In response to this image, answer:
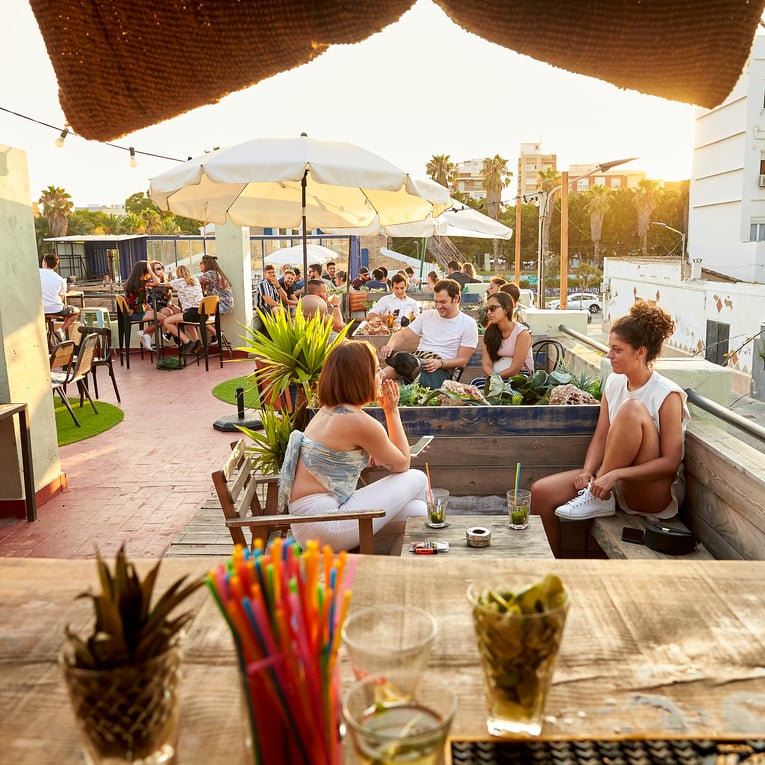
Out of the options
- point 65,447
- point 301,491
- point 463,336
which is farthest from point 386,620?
point 65,447

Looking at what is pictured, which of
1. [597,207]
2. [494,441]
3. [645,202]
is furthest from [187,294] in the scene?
[645,202]

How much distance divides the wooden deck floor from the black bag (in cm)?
88

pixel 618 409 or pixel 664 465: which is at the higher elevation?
pixel 618 409

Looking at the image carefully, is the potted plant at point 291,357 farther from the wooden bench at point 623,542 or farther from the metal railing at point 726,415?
the metal railing at point 726,415

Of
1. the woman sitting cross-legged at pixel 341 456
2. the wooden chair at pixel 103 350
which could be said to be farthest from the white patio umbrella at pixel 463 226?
the woman sitting cross-legged at pixel 341 456

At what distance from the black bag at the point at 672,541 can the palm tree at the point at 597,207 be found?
2301 inches

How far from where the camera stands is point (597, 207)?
190 feet

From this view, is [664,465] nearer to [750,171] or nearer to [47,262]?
[47,262]

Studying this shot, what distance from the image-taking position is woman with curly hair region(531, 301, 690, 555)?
137 inches

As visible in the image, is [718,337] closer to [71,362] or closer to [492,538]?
[71,362]

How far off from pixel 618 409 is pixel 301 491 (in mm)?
1572

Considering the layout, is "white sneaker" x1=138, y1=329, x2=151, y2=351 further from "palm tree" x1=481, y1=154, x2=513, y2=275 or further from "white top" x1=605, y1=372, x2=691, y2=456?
"palm tree" x1=481, y1=154, x2=513, y2=275

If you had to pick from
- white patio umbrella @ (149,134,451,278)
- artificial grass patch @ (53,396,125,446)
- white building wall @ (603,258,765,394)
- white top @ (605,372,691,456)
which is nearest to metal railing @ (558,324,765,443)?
white top @ (605,372,691,456)

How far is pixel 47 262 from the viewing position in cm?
1033
